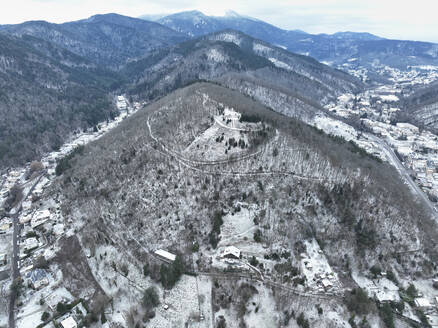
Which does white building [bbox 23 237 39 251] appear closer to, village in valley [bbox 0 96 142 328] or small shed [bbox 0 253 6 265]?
village in valley [bbox 0 96 142 328]

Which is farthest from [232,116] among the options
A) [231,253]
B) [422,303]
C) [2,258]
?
[2,258]

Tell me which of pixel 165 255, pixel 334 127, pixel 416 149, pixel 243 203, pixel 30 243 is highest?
pixel 334 127

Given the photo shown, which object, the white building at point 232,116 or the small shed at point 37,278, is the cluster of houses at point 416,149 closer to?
the white building at point 232,116

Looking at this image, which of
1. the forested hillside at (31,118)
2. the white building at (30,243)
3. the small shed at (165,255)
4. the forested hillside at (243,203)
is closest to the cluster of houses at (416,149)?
the forested hillside at (243,203)

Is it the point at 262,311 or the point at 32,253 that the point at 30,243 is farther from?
the point at 262,311

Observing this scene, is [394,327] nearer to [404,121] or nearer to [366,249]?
[366,249]

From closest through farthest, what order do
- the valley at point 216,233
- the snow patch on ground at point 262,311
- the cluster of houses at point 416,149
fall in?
the snow patch on ground at point 262,311, the valley at point 216,233, the cluster of houses at point 416,149

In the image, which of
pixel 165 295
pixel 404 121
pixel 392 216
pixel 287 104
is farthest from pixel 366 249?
pixel 404 121

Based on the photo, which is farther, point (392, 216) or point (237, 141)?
point (237, 141)

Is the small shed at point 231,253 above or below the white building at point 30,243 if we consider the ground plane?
above
